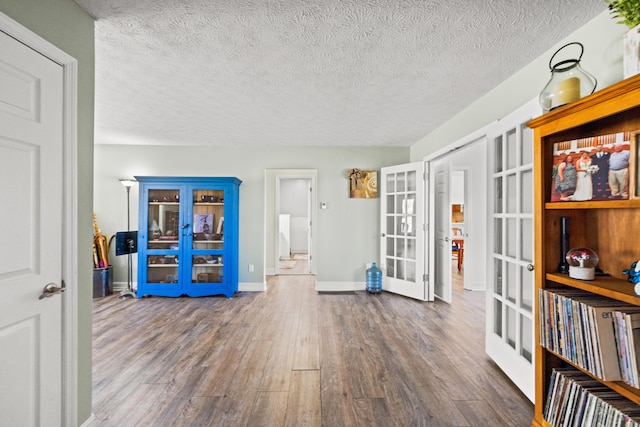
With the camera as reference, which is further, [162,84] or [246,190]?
[246,190]

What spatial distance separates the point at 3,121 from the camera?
1305 millimetres

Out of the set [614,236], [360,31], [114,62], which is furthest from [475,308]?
[114,62]

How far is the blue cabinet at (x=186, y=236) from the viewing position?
15.4ft

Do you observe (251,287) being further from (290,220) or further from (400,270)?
(290,220)

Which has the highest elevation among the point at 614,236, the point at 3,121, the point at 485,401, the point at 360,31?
the point at 360,31

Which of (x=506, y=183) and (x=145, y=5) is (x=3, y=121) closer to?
(x=145, y=5)

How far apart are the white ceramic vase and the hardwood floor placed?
196cm

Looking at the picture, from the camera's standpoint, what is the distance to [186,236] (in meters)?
4.73

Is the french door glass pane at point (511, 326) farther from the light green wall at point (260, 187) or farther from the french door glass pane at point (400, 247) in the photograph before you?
the light green wall at point (260, 187)

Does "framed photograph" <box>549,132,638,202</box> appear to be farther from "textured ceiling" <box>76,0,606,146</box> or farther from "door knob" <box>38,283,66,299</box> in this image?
"door knob" <box>38,283,66,299</box>

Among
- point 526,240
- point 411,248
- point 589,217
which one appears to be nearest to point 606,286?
point 589,217

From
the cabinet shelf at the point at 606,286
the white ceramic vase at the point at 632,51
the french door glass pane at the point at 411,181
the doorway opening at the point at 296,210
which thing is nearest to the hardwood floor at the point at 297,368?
the cabinet shelf at the point at 606,286

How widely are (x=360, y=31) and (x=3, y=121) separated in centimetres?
185

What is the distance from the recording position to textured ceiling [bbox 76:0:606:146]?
1758 millimetres
